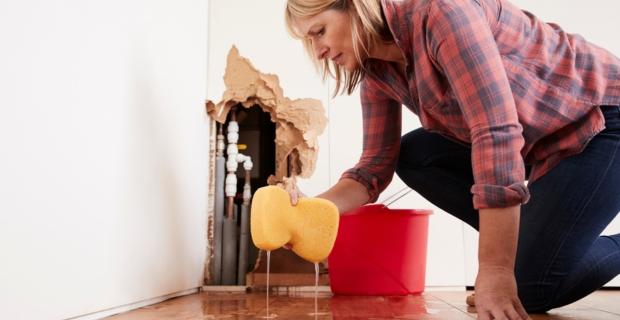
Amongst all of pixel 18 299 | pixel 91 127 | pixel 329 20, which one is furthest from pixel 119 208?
pixel 329 20

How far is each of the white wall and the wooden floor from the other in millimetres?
123

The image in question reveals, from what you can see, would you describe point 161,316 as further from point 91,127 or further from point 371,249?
point 371,249

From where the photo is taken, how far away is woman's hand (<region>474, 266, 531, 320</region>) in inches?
33.4

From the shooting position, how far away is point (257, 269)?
7.81 feet

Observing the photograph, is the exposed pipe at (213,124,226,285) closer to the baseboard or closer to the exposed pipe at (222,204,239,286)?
the exposed pipe at (222,204,239,286)

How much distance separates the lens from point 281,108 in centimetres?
248

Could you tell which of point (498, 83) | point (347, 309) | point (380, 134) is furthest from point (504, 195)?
point (347, 309)

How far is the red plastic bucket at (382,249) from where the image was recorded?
79.1 inches

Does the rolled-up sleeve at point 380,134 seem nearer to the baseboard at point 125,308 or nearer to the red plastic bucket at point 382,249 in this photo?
the red plastic bucket at point 382,249

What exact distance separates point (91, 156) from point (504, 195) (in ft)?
3.17

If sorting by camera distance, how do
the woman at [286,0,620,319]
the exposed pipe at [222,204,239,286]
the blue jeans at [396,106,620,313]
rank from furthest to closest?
the exposed pipe at [222,204,239,286], the blue jeans at [396,106,620,313], the woman at [286,0,620,319]

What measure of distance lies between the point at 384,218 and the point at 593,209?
0.88 meters

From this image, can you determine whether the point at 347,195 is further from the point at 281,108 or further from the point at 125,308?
the point at 281,108

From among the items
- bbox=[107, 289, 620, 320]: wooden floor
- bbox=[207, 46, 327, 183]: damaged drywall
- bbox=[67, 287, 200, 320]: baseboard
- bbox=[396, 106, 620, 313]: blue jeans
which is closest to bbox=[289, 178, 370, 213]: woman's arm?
bbox=[107, 289, 620, 320]: wooden floor
